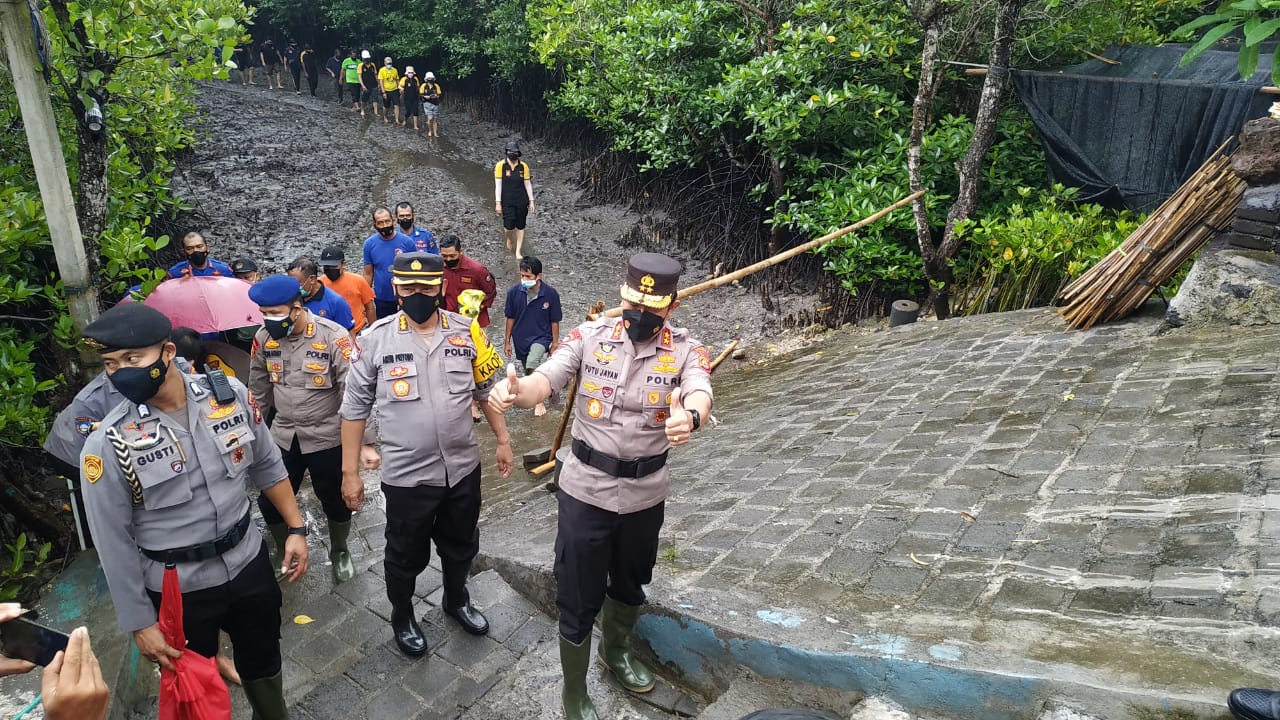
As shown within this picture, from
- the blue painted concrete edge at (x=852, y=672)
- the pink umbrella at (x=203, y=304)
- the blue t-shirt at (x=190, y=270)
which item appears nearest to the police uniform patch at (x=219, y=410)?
the blue painted concrete edge at (x=852, y=672)

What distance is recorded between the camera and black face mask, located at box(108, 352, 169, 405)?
264 cm

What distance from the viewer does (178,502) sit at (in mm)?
2770

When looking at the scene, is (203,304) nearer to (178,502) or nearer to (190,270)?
(190,270)

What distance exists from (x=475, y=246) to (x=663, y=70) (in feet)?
13.5

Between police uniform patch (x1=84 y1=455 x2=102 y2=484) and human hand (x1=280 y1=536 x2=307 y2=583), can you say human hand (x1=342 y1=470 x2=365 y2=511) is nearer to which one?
human hand (x1=280 y1=536 x2=307 y2=583)

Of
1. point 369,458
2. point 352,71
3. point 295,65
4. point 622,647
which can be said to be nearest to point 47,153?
point 369,458

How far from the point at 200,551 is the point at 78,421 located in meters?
1.21

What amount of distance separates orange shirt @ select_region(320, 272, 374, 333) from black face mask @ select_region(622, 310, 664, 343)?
389cm

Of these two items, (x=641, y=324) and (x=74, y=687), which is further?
(x=641, y=324)

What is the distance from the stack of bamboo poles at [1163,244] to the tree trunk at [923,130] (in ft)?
7.40

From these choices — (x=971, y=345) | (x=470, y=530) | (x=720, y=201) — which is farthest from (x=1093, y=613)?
(x=720, y=201)

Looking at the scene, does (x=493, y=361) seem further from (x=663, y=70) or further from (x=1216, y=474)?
(x=663, y=70)

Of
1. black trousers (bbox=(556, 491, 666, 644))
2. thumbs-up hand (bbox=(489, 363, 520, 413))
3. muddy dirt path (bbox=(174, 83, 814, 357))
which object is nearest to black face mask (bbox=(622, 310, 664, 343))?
thumbs-up hand (bbox=(489, 363, 520, 413))

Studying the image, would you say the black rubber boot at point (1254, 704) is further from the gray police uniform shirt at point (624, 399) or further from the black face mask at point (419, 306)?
the black face mask at point (419, 306)
